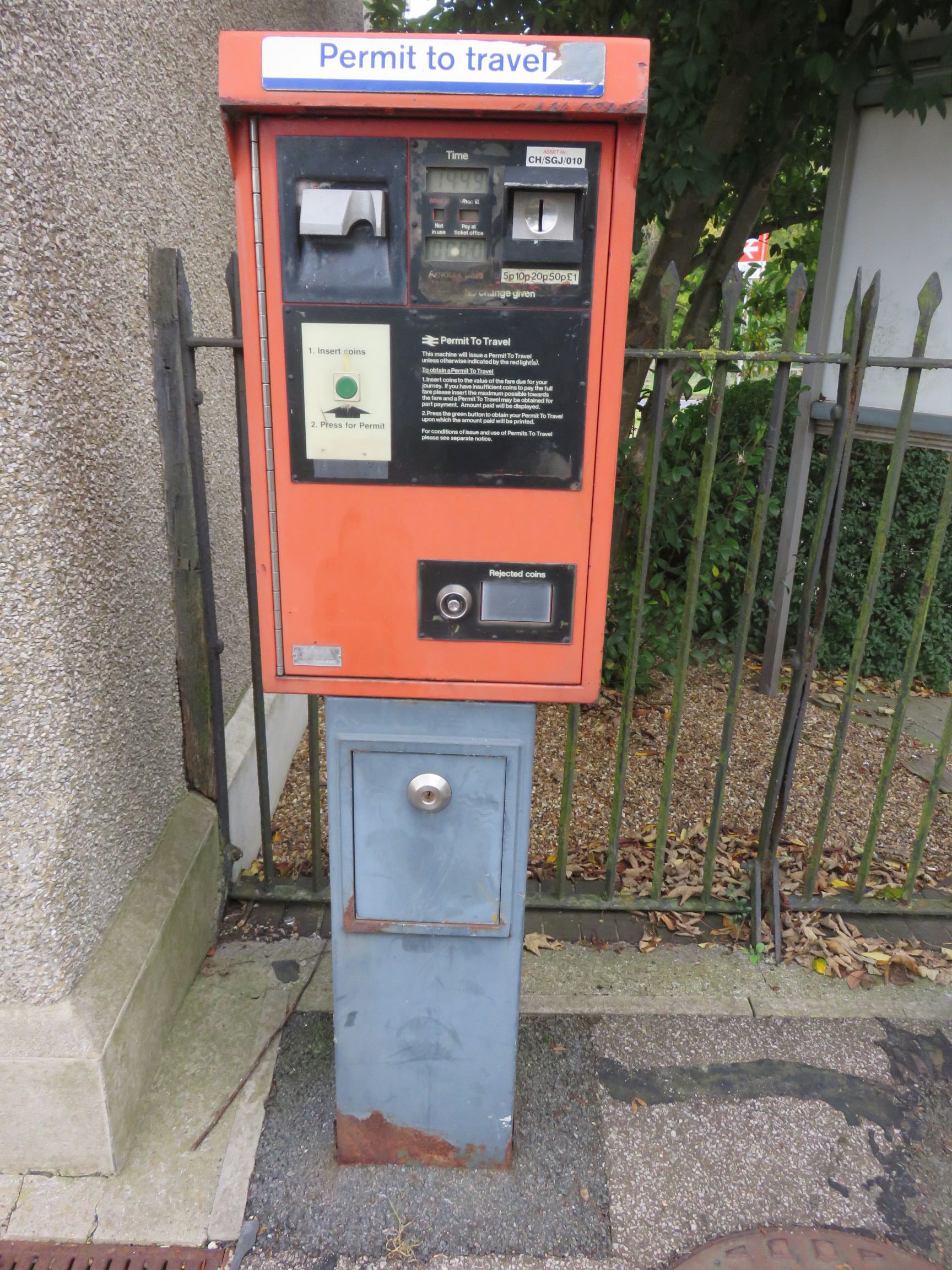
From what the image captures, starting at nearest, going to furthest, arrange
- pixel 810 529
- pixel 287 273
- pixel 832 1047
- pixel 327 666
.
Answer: pixel 287 273 < pixel 327 666 < pixel 832 1047 < pixel 810 529

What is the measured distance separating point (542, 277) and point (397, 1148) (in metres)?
1.85

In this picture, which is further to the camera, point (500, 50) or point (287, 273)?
point (287, 273)

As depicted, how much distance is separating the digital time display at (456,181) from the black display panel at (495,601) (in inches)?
23.4

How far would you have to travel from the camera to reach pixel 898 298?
12.0 feet

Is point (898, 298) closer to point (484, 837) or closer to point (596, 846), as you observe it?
point (596, 846)

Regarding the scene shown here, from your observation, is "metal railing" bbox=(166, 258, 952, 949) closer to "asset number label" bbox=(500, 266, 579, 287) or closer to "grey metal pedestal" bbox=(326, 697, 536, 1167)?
"grey metal pedestal" bbox=(326, 697, 536, 1167)

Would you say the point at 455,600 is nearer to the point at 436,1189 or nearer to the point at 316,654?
the point at 316,654

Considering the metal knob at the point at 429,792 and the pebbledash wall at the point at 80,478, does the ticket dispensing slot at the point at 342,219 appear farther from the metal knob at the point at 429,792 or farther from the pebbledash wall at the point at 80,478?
the metal knob at the point at 429,792

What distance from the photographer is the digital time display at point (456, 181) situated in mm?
1355

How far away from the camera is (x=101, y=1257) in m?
1.75

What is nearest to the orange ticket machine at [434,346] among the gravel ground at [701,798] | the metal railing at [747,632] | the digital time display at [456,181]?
the digital time display at [456,181]

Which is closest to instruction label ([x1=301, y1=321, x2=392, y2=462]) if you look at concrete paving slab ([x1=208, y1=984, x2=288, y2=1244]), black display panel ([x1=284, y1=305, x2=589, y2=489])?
black display panel ([x1=284, y1=305, x2=589, y2=489])

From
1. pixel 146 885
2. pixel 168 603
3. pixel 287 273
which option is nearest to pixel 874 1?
pixel 287 273

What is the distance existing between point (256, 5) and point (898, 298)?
111 inches
